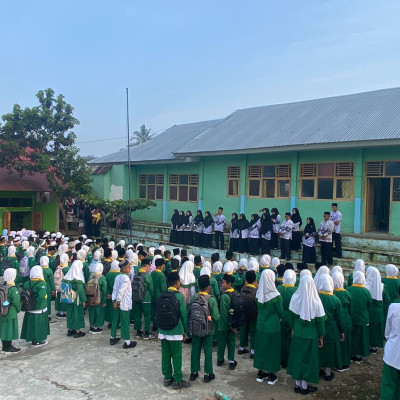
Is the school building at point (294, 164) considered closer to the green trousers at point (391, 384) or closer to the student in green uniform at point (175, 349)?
the green trousers at point (391, 384)

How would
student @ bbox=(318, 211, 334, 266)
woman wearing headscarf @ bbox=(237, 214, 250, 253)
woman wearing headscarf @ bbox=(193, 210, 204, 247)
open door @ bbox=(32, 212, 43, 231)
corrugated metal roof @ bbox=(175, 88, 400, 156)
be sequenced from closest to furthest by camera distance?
student @ bbox=(318, 211, 334, 266), corrugated metal roof @ bbox=(175, 88, 400, 156), woman wearing headscarf @ bbox=(237, 214, 250, 253), woman wearing headscarf @ bbox=(193, 210, 204, 247), open door @ bbox=(32, 212, 43, 231)

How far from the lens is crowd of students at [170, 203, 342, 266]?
11.2 m

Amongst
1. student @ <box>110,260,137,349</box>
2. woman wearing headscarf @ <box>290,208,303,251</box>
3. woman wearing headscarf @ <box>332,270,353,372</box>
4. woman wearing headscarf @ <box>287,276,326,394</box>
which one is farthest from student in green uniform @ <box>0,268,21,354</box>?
woman wearing headscarf @ <box>290,208,303,251</box>

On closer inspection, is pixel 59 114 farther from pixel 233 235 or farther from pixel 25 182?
pixel 233 235

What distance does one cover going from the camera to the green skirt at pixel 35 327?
7.00 meters

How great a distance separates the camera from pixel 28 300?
6.90 m

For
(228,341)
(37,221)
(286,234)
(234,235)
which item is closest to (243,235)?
(234,235)

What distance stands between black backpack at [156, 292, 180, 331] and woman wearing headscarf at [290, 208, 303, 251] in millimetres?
7311

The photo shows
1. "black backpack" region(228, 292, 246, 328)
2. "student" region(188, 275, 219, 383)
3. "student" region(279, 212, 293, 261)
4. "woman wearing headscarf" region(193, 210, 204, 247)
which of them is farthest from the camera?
Answer: "woman wearing headscarf" region(193, 210, 204, 247)

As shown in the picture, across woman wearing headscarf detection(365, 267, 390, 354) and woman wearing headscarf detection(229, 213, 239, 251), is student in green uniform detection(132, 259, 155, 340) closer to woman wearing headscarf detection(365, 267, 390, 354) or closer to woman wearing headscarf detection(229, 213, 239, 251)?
woman wearing headscarf detection(365, 267, 390, 354)

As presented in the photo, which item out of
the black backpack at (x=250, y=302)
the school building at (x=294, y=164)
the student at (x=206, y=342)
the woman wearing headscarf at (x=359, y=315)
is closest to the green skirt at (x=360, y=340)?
the woman wearing headscarf at (x=359, y=315)

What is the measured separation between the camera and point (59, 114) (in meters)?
17.2

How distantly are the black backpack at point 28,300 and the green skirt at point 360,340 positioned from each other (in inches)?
208

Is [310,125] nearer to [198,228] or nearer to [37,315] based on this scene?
[198,228]
